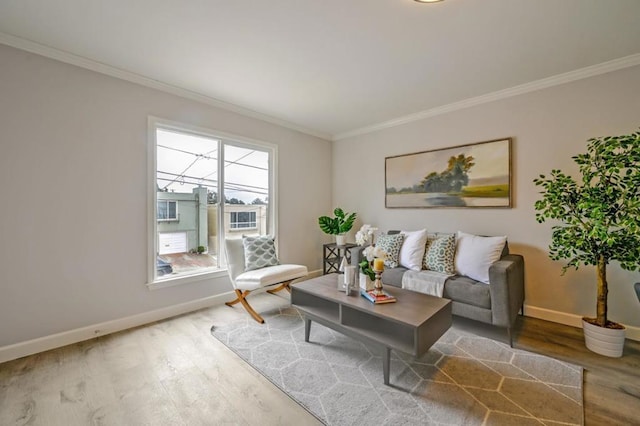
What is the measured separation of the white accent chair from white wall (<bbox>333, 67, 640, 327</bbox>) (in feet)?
6.27

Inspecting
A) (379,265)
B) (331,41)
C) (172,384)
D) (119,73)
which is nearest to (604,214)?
(379,265)

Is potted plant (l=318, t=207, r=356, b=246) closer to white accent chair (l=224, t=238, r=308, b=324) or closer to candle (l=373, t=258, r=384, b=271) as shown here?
white accent chair (l=224, t=238, r=308, b=324)

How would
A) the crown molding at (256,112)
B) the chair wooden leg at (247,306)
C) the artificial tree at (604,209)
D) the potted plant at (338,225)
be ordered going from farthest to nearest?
the potted plant at (338,225)
the chair wooden leg at (247,306)
the crown molding at (256,112)
the artificial tree at (604,209)

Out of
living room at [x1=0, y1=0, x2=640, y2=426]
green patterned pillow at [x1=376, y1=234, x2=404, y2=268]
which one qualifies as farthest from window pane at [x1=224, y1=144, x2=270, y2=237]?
green patterned pillow at [x1=376, y1=234, x2=404, y2=268]

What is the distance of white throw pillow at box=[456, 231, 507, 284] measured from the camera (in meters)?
2.55

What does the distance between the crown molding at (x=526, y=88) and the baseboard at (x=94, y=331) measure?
139 inches

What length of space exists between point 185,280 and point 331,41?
284cm

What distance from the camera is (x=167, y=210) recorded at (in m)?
3.00

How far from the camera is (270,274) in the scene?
2.92 m

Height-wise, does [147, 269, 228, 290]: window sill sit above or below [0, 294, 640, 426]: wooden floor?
above

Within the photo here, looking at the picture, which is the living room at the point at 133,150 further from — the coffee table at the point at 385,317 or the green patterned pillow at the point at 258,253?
the coffee table at the point at 385,317

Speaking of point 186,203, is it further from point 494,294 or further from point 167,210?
point 494,294

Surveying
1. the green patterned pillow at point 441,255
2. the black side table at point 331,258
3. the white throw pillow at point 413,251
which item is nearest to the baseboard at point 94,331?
the black side table at point 331,258

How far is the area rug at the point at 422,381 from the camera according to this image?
59.1 inches
